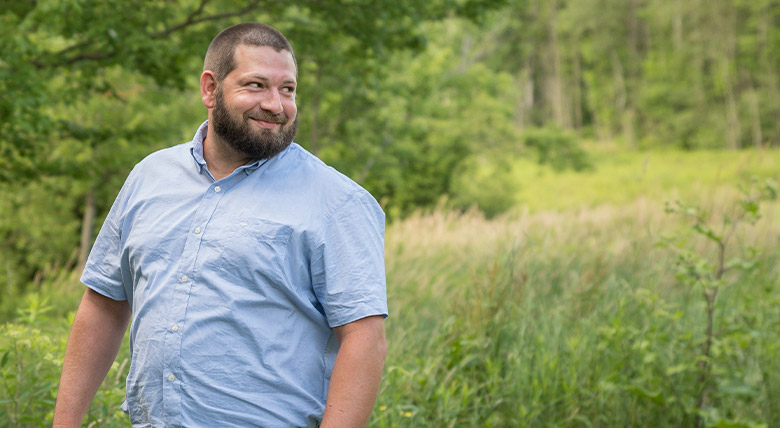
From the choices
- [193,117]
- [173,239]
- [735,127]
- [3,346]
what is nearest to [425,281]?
[3,346]

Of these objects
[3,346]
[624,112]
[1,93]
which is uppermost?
[624,112]

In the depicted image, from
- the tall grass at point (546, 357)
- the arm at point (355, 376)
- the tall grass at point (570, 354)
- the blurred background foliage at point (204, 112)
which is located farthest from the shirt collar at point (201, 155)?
the blurred background foliage at point (204, 112)

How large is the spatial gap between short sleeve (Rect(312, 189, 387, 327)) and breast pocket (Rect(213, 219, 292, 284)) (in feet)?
0.29

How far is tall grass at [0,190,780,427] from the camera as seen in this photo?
373 centimetres

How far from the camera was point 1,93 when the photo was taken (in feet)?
21.0

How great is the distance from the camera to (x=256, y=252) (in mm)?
1945

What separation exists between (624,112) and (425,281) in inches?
2115

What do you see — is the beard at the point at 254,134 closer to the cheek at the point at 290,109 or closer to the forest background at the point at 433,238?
the cheek at the point at 290,109

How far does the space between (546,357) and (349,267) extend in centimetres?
291

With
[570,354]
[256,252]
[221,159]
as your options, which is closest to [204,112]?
[570,354]

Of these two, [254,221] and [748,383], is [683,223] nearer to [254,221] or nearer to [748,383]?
[748,383]

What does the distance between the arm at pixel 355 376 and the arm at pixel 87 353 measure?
0.75 m

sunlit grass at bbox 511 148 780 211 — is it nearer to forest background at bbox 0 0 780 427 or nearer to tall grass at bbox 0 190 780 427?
forest background at bbox 0 0 780 427

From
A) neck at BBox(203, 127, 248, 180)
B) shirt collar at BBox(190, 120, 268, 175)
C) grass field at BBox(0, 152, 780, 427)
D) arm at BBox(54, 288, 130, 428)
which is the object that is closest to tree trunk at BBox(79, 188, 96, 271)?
grass field at BBox(0, 152, 780, 427)
